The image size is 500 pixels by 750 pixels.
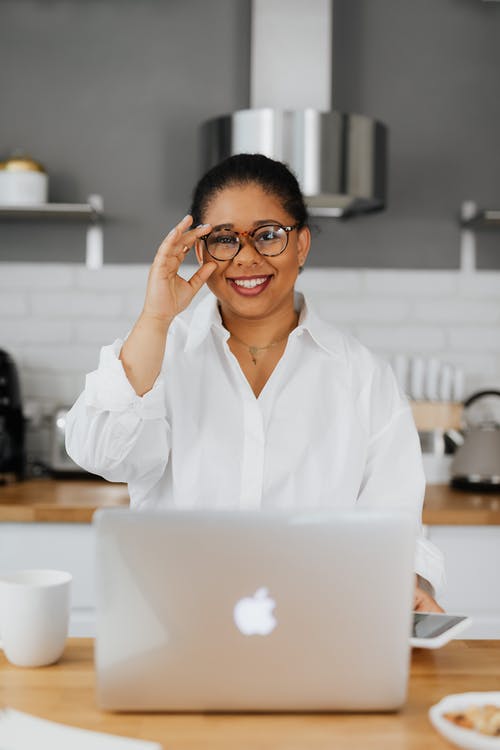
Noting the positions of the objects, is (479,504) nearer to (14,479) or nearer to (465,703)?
(14,479)

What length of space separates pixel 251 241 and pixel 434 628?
2.51 ft

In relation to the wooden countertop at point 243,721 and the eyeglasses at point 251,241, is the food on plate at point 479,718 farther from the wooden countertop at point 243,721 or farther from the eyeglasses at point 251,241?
the eyeglasses at point 251,241

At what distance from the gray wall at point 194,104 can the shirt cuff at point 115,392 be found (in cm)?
165

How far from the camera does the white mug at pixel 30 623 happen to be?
1.22 meters

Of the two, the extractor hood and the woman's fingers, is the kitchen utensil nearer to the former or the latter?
the extractor hood

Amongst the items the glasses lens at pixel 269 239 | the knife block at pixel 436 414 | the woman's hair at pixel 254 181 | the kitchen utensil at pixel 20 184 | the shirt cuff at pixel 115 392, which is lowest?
the knife block at pixel 436 414

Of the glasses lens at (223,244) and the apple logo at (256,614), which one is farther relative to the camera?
the glasses lens at (223,244)

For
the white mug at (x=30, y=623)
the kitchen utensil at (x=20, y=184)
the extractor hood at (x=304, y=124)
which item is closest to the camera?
the white mug at (x=30, y=623)

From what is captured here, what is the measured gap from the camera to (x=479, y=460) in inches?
108

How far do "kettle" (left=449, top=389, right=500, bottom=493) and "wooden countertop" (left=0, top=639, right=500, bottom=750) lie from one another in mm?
1553

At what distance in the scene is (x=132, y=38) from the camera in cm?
313

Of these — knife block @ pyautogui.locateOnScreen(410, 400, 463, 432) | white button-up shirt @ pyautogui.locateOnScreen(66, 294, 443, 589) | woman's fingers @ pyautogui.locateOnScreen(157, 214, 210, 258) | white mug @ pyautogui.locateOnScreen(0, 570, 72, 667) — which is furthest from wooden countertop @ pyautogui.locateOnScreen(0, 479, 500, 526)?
white mug @ pyautogui.locateOnScreen(0, 570, 72, 667)

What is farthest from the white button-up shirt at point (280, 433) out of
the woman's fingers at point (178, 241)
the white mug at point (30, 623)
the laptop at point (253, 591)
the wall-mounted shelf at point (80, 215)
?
the wall-mounted shelf at point (80, 215)

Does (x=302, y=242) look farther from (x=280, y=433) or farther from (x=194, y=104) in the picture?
(x=194, y=104)
